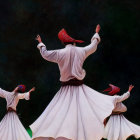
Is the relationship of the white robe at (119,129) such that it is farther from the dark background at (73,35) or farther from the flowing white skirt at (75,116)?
the dark background at (73,35)

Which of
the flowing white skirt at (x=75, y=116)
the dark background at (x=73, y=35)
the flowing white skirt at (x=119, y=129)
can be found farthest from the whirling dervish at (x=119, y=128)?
the dark background at (x=73, y=35)

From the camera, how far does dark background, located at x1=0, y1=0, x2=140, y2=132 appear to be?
11.2 meters

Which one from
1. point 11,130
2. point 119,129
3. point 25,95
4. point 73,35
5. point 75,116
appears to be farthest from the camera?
point 73,35

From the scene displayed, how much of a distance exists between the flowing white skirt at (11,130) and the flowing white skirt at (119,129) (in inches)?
64.3

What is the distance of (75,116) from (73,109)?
0.44 feet

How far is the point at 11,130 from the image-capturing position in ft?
23.5

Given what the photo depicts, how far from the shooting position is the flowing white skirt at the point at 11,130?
7.11 meters

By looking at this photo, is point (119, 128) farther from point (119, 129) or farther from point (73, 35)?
point (73, 35)

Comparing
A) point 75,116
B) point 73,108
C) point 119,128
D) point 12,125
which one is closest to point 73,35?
point 119,128

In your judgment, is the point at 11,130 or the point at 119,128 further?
the point at 119,128

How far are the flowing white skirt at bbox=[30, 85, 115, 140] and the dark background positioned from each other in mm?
4421

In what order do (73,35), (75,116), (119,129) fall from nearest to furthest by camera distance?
1. (75,116)
2. (119,129)
3. (73,35)

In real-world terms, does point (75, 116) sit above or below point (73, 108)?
below

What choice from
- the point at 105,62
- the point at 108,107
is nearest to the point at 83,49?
the point at 108,107
